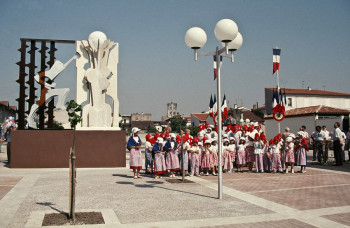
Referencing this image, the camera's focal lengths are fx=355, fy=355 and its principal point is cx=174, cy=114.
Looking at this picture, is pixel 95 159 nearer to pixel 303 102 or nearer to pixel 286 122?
pixel 286 122

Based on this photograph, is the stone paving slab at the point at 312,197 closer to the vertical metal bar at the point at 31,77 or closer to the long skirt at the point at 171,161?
the long skirt at the point at 171,161

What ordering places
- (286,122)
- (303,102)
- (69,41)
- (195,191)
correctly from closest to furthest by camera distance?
(195,191) < (69,41) < (286,122) < (303,102)

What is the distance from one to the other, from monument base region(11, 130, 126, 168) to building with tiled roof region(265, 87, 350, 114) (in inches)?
1980

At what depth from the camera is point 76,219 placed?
6.76m

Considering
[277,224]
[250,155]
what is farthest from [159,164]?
[277,224]

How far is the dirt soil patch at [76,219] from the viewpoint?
21.4 feet

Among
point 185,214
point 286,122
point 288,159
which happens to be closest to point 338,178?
point 288,159

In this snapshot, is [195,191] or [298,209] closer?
[298,209]

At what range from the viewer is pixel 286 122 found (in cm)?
4244

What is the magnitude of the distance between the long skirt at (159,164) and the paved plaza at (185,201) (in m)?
0.56

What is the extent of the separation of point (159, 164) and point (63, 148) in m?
5.58

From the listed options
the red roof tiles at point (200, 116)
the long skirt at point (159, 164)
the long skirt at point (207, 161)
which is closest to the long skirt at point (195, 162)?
the long skirt at point (207, 161)

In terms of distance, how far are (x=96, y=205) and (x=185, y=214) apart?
217 centimetres

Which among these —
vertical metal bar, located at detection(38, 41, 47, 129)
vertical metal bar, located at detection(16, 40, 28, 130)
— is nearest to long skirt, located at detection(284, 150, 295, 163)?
vertical metal bar, located at detection(38, 41, 47, 129)
